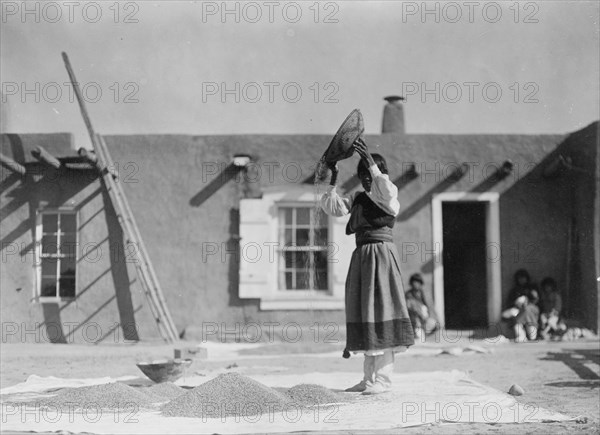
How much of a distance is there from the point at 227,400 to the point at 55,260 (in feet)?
24.2

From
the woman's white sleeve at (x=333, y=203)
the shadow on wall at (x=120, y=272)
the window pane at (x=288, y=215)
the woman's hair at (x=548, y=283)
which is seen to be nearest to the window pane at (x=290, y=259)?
the window pane at (x=288, y=215)

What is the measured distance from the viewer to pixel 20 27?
8.74m

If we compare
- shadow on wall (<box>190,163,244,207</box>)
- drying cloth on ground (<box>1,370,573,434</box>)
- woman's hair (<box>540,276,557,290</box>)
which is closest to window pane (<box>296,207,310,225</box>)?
shadow on wall (<box>190,163,244,207</box>)

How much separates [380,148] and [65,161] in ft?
15.3

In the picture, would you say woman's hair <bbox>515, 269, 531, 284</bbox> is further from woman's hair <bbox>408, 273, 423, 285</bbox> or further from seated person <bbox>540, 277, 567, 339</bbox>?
woman's hair <bbox>408, 273, 423, 285</bbox>

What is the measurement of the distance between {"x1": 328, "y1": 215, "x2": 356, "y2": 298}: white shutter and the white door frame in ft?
4.31

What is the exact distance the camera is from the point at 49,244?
1211cm

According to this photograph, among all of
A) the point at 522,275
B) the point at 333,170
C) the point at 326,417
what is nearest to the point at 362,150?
the point at 333,170

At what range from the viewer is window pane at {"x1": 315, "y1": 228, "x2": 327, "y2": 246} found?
12203 millimetres

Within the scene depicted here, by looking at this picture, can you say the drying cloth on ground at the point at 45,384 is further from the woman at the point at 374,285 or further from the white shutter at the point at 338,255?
the white shutter at the point at 338,255

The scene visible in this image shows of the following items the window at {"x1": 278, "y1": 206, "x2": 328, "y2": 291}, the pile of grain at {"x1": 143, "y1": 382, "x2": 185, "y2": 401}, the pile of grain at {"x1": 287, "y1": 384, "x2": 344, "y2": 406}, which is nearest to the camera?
the pile of grain at {"x1": 287, "y1": 384, "x2": 344, "y2": 406}

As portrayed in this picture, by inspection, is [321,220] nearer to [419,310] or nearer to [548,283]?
[419,310]

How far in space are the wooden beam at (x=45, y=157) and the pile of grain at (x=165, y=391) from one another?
5640mm

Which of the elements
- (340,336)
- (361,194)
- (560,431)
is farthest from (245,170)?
(560,431)
